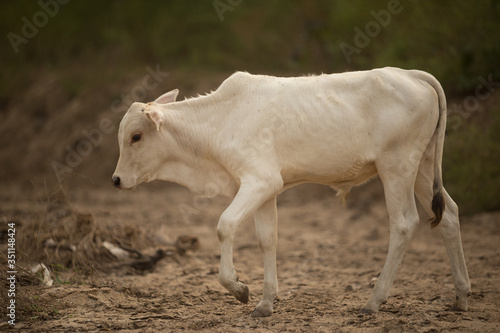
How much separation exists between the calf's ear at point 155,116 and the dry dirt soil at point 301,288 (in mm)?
1751

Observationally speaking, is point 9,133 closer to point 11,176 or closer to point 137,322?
point 11,176

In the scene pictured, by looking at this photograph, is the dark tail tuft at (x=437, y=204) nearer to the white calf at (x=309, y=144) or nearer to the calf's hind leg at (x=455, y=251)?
the white calf at (x=309, y=144)

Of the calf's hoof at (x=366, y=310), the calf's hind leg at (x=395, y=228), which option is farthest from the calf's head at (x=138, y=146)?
the calf's hoof at (x=366, y=310)

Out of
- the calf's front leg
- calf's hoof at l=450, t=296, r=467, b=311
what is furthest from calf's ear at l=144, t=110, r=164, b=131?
calf's hoof at l=450, t=296, r=467, b=311

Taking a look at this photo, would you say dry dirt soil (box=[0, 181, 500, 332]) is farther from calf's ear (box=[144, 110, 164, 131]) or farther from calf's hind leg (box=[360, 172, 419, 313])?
calf's ear (box=[144, 110, 164, 131])

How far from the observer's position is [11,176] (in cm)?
1791

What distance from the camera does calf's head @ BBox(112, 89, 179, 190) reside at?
5.56 meters

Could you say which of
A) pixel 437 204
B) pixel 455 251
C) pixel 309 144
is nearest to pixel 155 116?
pixel 309 144

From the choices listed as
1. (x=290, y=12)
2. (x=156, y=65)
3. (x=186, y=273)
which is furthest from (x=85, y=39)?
(x=186, y=273)

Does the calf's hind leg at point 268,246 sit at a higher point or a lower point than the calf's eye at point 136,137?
lower

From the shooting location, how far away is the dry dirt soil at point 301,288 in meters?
5.02

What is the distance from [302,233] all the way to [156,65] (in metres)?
12.2

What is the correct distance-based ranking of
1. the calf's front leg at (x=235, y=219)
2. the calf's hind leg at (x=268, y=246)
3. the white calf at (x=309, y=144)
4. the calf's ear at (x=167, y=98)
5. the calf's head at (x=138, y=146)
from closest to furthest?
the calf's front leg at (x=235, y=219) < the white calf at (x=309, y=144) < the calf's hind leg at (x=268, y=246) < the calf's head at (x=138, y=146) < the calf's ear at (x=167, y=98)

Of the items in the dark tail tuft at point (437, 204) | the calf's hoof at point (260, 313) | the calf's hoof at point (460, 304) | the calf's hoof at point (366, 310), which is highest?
the dark tail tuft at point (437, 204)
